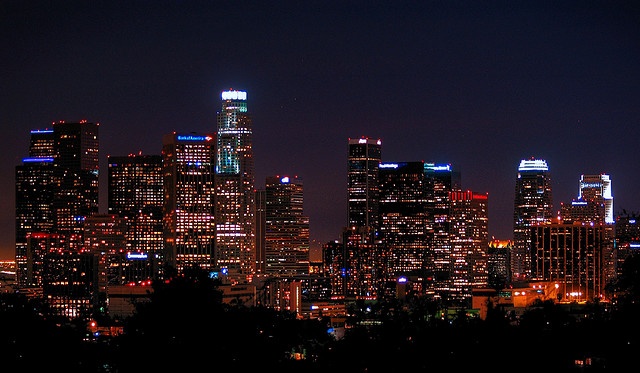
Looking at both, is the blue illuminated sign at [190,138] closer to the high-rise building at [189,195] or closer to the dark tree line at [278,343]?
the high-rise building at [189,195]

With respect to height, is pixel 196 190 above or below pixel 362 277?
above

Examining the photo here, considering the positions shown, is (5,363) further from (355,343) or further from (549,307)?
(549,307)

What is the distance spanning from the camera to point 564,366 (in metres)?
33.6

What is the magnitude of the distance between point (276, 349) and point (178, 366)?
5.43m

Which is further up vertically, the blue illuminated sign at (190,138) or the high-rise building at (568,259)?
the blue illuminated sign at (190,138)

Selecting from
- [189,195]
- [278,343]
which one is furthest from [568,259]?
[278,343]

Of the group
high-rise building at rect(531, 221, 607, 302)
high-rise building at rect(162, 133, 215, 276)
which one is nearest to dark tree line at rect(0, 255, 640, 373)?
high-rise building at rect(531, 221, 607, 302)

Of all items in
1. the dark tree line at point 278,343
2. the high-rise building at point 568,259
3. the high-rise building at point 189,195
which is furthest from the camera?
the high-rise building at point 189,195

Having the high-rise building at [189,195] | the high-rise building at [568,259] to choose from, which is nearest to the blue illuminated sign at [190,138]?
the high-rise building at [189,195]

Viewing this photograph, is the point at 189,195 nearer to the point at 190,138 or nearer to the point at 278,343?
the point at 190,138

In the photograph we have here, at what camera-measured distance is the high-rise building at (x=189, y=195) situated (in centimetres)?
19225

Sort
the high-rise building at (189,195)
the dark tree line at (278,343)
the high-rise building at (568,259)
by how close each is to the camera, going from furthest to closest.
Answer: the high-rise building at (189,195)
the high-rise building at (568,259)
the dark tree line at (278,343)

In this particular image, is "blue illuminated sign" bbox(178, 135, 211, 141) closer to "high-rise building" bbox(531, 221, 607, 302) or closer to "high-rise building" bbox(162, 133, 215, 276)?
"high-rise building" bbox(162, 133, 215, 276)

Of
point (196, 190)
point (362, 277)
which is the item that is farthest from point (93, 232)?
point (362, 277)
